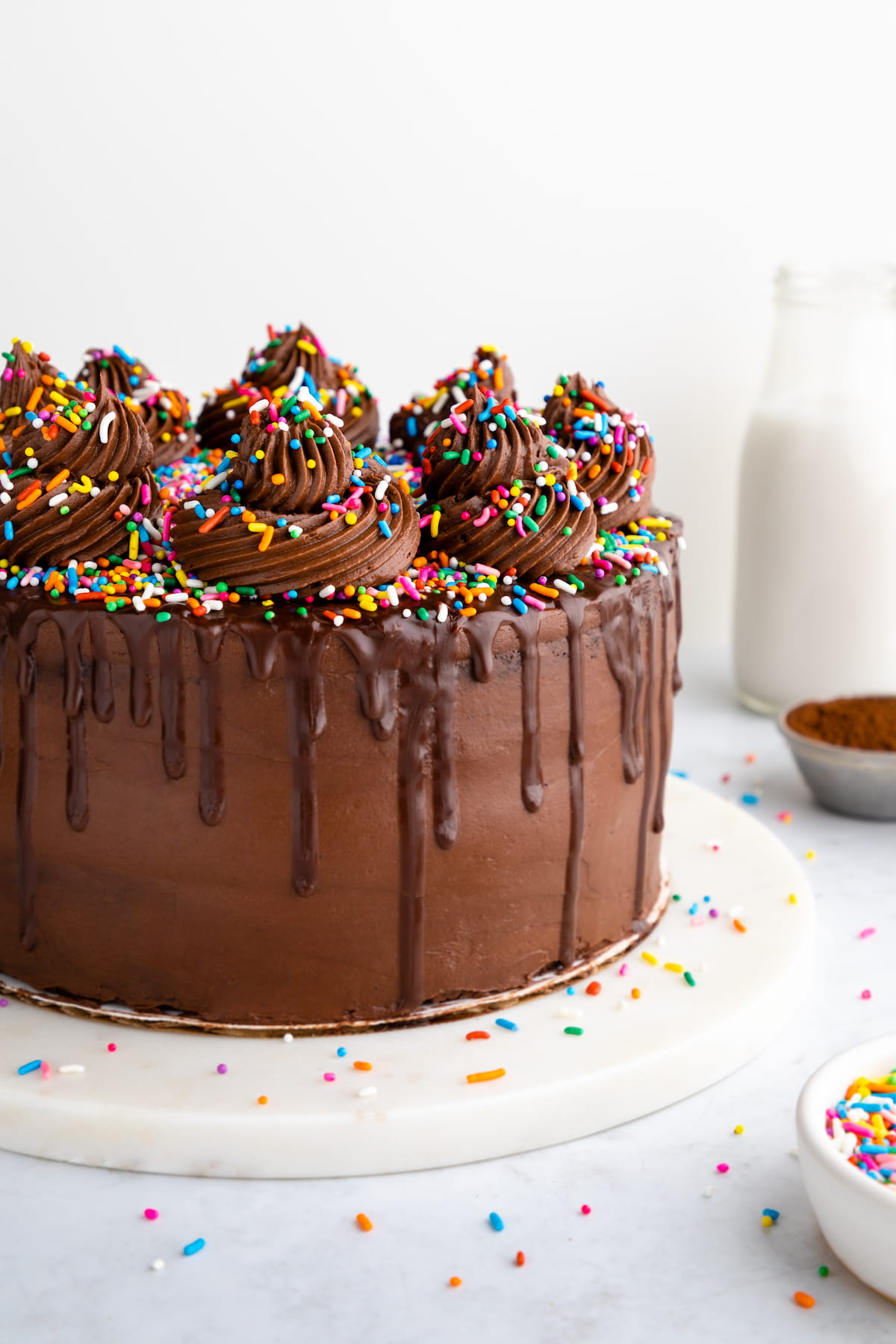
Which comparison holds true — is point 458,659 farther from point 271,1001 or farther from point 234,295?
point 234,295

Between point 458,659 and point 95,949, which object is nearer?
point 458,659

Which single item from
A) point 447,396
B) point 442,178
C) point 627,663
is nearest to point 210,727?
point 627,663

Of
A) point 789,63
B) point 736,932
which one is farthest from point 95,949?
point 789,63

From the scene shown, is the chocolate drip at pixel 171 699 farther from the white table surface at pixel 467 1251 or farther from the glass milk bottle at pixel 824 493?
the glass milk bottle at pixel 824 493

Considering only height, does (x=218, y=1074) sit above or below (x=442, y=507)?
below

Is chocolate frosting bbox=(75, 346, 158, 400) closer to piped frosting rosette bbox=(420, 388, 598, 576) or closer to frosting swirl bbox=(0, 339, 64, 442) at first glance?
frosting swirl bbox=(0, 339, 64, 442)

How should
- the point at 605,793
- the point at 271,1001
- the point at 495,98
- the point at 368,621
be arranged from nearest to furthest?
the point at 368,621, the point at 271,1001, the point at 605,793, the point at 495,98

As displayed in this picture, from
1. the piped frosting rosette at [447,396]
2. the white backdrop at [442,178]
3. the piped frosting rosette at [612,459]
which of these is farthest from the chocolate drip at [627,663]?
the white backdrop at [442,178]
